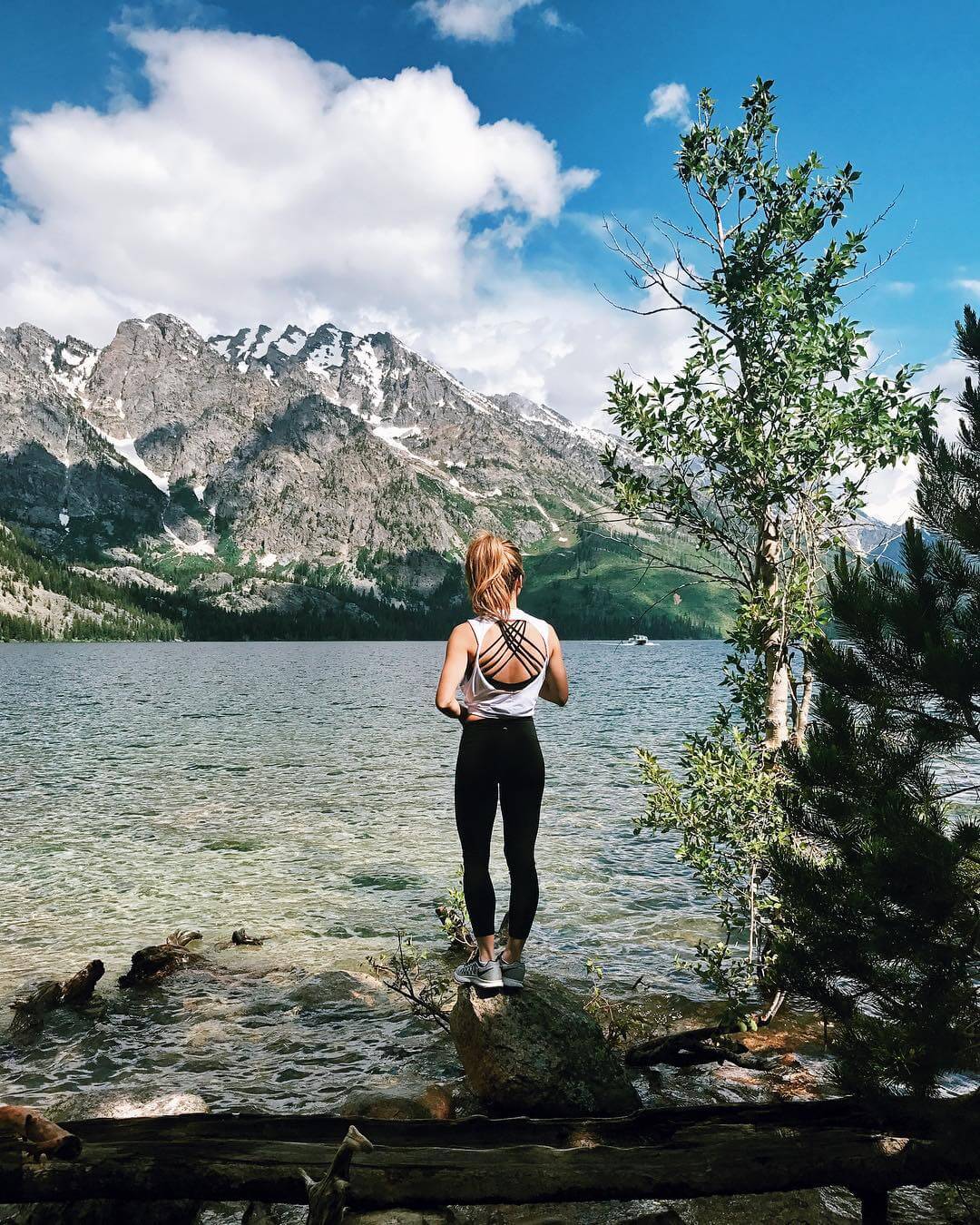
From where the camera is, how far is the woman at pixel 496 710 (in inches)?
290

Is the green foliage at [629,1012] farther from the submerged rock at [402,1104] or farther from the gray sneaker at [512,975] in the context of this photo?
the submerged rock at [402,1104]

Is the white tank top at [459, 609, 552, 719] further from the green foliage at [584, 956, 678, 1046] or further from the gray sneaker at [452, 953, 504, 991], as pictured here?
the green foliage at [584, 956, 678, 1046]

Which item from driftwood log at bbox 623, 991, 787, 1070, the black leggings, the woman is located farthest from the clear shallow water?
the woman

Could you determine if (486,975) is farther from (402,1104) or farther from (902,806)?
(902,806)

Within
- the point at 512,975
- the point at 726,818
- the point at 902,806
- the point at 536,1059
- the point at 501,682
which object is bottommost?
the point at 536,1059

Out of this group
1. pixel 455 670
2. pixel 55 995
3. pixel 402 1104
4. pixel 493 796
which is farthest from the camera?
pixel 55 995

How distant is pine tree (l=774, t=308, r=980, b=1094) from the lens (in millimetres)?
4723

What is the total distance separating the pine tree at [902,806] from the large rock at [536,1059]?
10.6ft

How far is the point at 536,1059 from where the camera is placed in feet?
25.8

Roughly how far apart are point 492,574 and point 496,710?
1.33m

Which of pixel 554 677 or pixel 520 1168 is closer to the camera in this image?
pixel 520 1168

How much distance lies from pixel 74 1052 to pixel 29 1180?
6.03m

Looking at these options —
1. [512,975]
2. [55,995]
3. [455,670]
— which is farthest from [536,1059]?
[55,995]

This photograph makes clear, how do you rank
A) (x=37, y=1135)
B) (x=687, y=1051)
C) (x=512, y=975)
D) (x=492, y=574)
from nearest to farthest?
(x=37, y=1135) < (x=492, y=574) < (x=512, y=975) < (x=687, y=1051)
